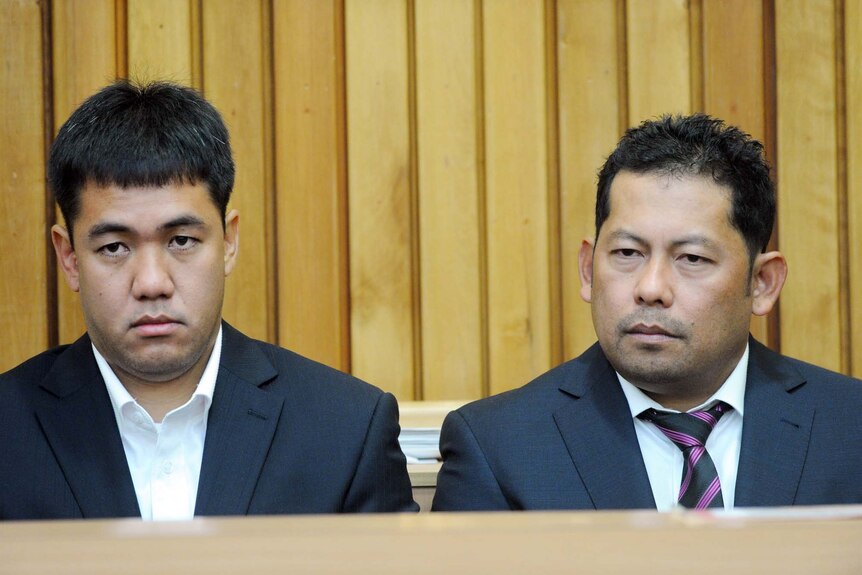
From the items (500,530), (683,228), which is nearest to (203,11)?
(683,228)

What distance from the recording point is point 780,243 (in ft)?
7.91

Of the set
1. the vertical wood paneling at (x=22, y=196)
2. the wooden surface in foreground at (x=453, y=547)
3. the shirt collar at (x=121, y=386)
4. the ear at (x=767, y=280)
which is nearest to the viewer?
the wooden surface in foreground at (x=453, y=547)

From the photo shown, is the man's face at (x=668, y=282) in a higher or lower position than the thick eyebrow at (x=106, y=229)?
lower

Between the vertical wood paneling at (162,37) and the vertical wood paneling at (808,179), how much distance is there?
4.16 ft

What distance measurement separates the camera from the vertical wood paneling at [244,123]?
7.84 ft

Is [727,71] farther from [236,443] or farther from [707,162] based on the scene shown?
[236,443]

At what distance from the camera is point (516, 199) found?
239cm

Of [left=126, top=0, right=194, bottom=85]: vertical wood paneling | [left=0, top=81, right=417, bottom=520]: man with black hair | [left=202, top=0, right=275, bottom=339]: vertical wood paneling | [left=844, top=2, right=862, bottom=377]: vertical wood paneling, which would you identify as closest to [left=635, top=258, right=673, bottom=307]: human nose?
[left=0, top=81, right=417, bottom=520]: man with black hair

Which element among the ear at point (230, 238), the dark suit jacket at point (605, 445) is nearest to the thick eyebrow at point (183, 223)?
the ear at point (230, 238)

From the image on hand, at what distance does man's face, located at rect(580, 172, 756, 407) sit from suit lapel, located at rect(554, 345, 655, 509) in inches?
2.5

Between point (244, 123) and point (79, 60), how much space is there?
14.6 inches

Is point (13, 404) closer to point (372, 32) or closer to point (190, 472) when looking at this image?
point (190, 472)

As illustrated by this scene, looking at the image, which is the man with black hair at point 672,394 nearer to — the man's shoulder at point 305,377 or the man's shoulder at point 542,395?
the man's shoulder at point 542,395

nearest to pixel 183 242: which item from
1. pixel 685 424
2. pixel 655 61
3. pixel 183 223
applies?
pixel 183 223
